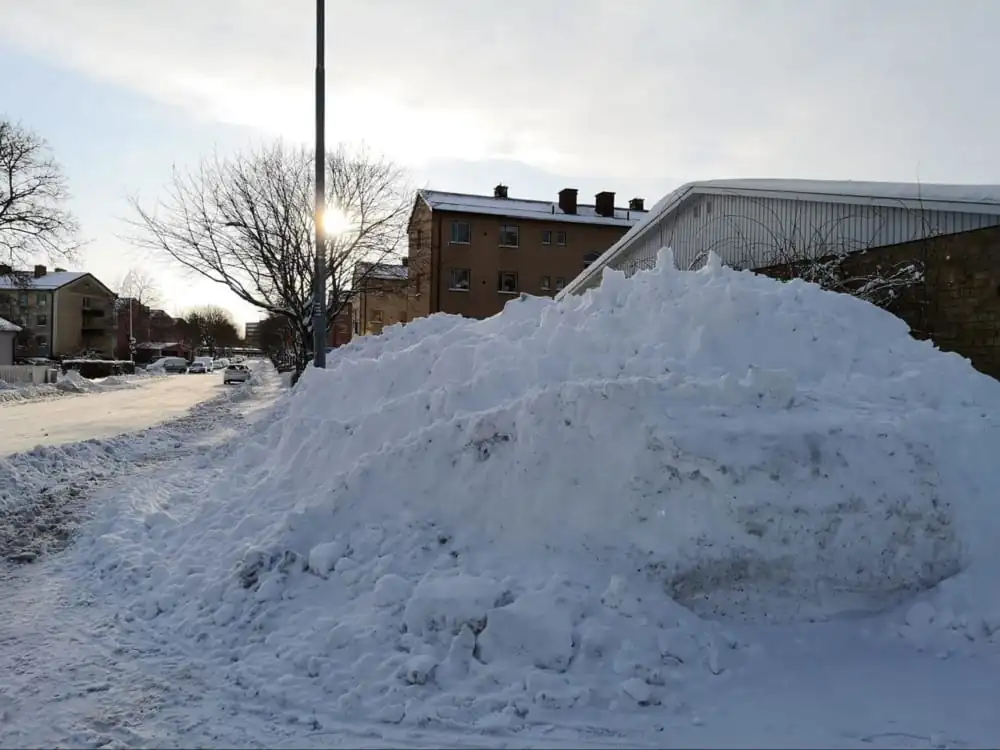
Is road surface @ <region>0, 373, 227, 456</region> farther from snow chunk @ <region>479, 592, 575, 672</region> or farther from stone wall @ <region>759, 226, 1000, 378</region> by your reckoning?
stone wall @ <region>759, 226, 1000, 378</region>

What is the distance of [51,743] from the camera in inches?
134

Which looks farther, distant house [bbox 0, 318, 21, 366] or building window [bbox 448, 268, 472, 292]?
distant house [bbox 0, 318, 21, 366]

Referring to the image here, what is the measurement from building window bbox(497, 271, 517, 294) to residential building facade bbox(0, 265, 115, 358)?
148 feet

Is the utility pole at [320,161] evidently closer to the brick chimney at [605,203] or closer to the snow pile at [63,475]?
the snow pile at [63,475]

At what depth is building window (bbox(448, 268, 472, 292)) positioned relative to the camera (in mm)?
34781

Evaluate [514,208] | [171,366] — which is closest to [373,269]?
[514,208]

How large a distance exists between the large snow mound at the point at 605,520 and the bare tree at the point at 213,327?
103796 millimetres

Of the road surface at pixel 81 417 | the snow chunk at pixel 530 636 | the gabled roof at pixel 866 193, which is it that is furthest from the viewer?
the road surface at pixel 81 417

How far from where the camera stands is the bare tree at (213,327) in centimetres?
10206

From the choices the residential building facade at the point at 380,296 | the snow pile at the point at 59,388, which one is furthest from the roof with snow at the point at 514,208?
the snow pile at the point at 59,388

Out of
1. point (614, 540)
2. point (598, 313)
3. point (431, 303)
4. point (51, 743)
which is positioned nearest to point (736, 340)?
point (598, 313)

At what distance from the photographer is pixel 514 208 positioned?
121ft

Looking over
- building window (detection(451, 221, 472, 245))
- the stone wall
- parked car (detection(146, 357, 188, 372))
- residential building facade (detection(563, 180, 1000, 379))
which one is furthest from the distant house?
the stone wall

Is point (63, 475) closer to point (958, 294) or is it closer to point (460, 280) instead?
point (958, 294)
